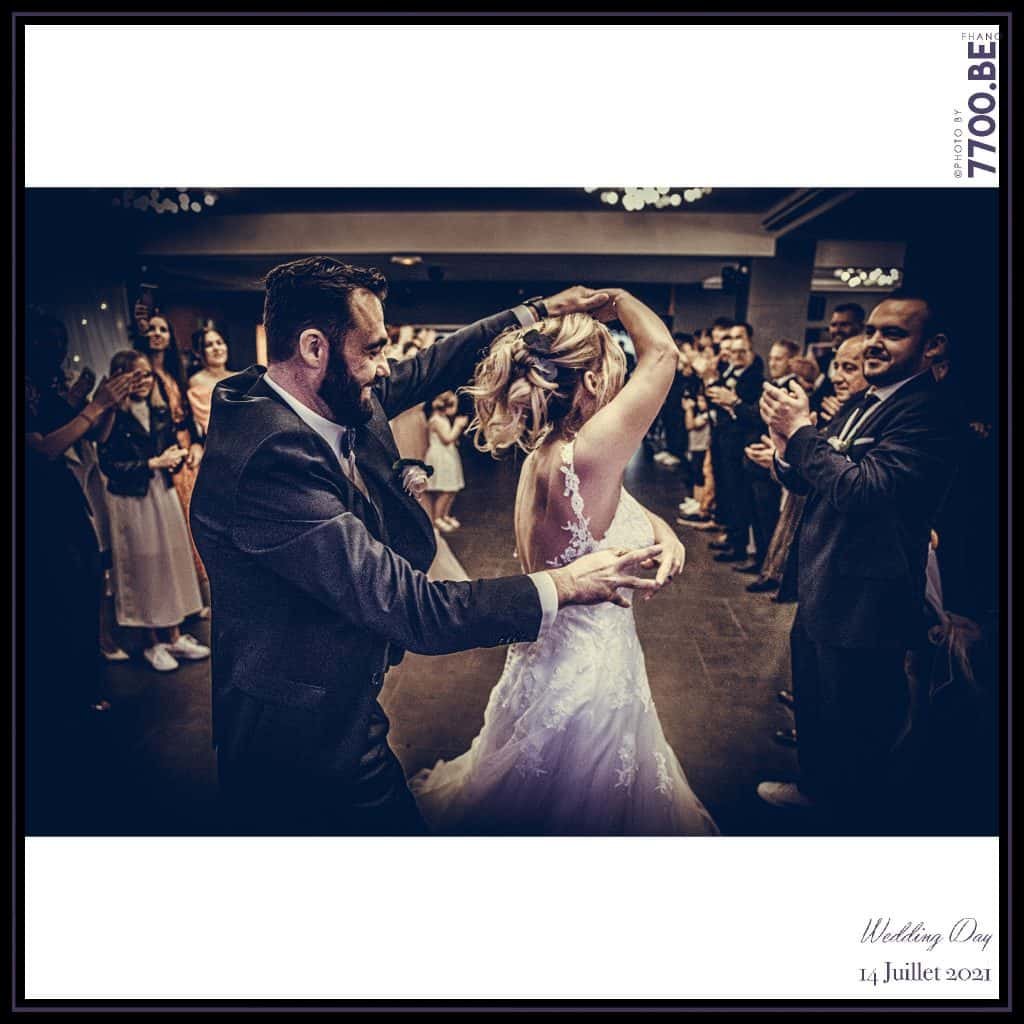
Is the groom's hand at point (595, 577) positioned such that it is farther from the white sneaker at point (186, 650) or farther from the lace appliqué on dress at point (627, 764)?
the white sneaker at point (186, 650)

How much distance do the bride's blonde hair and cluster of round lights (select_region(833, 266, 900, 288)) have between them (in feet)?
2.24

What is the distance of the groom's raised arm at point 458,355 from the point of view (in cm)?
196

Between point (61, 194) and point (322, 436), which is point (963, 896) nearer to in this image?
point (322, 436)

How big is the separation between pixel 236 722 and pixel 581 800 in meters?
1.04

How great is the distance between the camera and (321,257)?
1.96 meters

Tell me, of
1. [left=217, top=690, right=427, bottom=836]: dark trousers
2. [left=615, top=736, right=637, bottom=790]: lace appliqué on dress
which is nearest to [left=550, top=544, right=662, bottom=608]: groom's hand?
[left=615, top=736, right=637, bottom=790]: lace appliqué on dress

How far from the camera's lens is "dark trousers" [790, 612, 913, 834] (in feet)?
6.79

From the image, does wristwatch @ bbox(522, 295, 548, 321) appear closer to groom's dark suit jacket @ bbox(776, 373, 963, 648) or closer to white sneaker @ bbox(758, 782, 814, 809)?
groom's dark suit jacket @ bbox(776, 373, 963, 648)

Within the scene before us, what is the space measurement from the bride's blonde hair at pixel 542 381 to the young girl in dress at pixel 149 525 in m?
0.99

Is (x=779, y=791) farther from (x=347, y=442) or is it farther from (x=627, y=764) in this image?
(x=347, y=442)

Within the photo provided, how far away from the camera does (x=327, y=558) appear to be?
70.3 inches

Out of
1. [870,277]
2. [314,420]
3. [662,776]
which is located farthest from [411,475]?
[870,277]

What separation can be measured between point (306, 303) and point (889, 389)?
164cm

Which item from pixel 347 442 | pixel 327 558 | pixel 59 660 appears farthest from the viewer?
pixel 59 660
